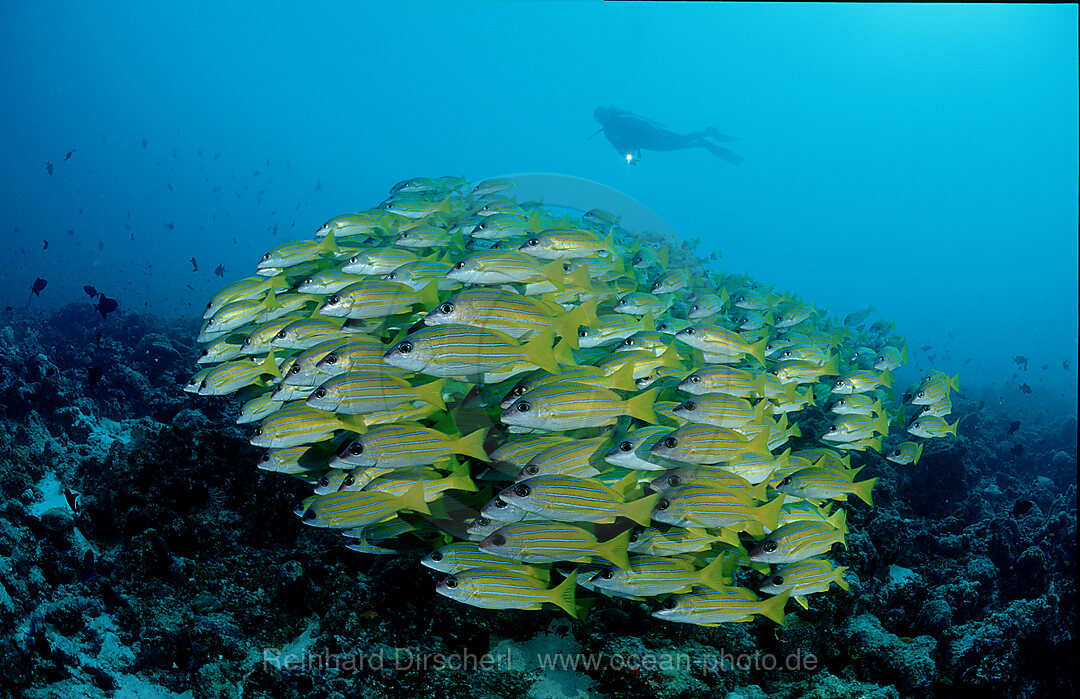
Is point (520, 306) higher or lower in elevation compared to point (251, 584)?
higher

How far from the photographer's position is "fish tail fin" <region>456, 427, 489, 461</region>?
3227mm

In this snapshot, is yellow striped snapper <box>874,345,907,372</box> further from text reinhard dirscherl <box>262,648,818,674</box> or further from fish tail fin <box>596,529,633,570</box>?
fish tail fin <box>596,529,633,570</box>

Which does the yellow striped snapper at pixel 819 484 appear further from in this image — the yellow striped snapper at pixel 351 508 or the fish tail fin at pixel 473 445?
the yellow striped snapper at pixel 351 508

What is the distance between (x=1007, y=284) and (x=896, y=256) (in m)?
25.9

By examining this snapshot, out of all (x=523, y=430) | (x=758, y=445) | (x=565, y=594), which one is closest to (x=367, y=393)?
(x=523, y=430)

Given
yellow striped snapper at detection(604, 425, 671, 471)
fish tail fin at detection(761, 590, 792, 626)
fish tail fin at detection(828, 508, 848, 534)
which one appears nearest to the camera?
fish tail fin at detection(761, 590, 792, 626)

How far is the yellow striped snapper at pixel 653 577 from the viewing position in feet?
10.4

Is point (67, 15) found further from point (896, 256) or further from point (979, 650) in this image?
point (896, 256)

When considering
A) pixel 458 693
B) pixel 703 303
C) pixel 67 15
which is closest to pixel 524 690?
pixel 458 693

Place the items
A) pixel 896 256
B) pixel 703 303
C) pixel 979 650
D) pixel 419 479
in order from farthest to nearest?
1. pixel 896 256
2. pixel 703 303
3. pixel 979 650
4. pixel 419 479

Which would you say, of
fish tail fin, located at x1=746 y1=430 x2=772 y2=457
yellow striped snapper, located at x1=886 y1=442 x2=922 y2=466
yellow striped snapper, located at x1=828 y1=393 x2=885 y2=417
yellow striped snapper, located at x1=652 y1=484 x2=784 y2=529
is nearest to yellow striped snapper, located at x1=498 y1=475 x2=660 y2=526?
Answer: yellow striped snapper, located at x1=652 y1=484 x2=784 y2=529

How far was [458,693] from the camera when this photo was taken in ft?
12.0

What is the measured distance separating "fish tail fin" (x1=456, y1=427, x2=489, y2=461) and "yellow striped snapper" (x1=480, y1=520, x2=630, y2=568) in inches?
18.7

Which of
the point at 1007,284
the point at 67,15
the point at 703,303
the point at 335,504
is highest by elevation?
the point at 67,15
